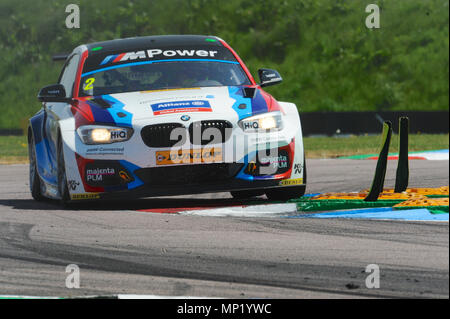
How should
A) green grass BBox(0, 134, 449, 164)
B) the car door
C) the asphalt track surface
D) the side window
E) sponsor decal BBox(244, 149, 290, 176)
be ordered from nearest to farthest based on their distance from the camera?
the asphalt track surface < sponsor decal BBox(244, 149, 290, 176) < the car door < the side window < green grass BBox(0, 134, 449, 164)

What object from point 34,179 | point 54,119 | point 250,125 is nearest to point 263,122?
point 250,125

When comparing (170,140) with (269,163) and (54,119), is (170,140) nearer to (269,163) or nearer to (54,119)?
(269,163)

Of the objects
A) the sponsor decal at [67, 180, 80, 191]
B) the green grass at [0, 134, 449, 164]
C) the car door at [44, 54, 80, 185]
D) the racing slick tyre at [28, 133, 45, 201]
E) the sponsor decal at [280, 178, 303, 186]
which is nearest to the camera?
the sponsor decal at [67, 180, 80, 191]

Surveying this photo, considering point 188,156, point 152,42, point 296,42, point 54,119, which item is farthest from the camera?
point 296,42

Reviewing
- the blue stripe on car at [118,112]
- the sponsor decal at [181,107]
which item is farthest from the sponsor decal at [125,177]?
the sponsor decal at [181,107]

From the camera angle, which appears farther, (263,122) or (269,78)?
(269,78)

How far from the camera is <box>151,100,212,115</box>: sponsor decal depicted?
8070 millimetres

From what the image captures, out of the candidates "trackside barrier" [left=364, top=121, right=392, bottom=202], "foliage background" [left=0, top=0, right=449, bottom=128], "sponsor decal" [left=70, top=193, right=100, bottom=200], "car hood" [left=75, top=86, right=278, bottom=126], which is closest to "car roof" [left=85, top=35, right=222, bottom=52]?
"car hood" [left=75, top=86, right=278, bottom=126]

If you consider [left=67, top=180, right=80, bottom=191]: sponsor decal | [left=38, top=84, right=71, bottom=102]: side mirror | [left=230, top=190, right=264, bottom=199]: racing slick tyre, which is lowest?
[left=230, top=190, right=264, bottom=199]: racing slick tyre

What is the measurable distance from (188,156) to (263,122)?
725 millimetres

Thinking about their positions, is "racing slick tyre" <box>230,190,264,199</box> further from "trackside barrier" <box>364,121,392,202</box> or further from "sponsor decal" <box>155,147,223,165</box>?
"trackside barrier" <box>364,121,392,202</box>

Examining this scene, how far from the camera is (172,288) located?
521 centimetres

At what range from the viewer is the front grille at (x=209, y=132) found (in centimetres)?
795

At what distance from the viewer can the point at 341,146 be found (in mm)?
20547
